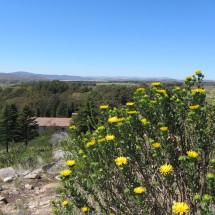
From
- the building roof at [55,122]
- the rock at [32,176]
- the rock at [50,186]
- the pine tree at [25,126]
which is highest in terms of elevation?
the rock at [50,186]

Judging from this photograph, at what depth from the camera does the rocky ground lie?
4.90 meters

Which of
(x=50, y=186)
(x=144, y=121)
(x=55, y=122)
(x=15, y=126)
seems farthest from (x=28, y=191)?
(x=55, y=122)

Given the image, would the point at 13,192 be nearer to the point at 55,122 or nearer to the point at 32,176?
the point at 32,176

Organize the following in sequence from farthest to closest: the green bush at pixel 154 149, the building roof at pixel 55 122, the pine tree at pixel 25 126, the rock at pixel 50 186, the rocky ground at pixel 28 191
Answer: the building roof at pixel 55 122
the pine tree at pixel 25 126
the rock at pixel 50 186
the rocky ground at pixel 28 191
the green bush at pixel 154 149

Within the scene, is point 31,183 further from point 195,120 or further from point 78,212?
point 195,120

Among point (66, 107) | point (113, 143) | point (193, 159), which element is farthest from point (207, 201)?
point (66, 107)

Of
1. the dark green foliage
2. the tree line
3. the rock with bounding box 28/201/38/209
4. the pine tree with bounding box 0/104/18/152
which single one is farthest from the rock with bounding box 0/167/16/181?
the pine tree with bounding box 0/104/18/152

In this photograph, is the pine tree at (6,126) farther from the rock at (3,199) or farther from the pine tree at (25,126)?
the rock at (3,199)

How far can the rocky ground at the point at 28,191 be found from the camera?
490cm

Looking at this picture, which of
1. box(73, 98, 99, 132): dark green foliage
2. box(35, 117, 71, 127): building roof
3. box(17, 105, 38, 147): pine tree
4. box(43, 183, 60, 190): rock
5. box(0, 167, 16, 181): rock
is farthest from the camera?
box(35, 117, 71, 127): building roof

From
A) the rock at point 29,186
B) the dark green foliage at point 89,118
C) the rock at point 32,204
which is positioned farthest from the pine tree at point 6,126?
the rock at point 32,204

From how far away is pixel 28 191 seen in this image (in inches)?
231

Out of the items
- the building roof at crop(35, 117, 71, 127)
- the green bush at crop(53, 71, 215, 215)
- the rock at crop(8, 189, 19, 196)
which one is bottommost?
the building roof at crop(35, 117, 71, 127)

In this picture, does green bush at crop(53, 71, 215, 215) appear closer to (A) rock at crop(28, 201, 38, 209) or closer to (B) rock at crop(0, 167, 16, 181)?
(A) rock at crop(28, 201, 38, 209)
